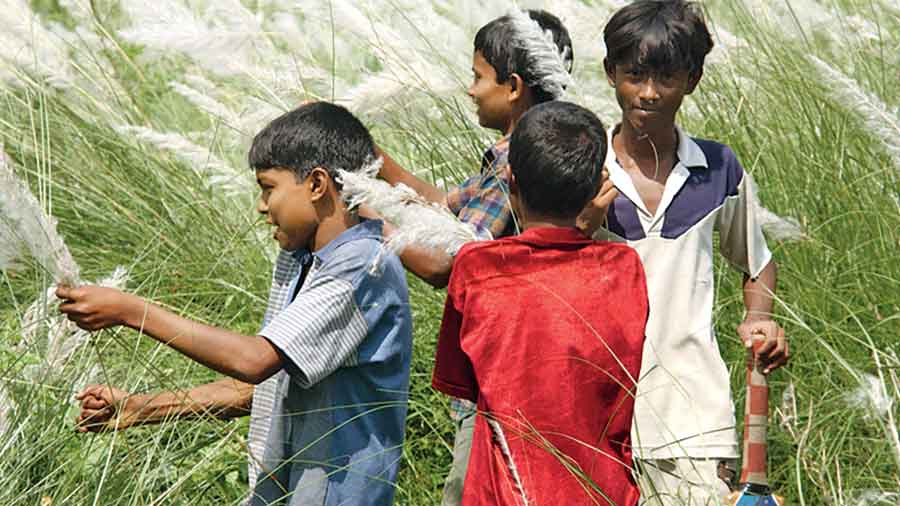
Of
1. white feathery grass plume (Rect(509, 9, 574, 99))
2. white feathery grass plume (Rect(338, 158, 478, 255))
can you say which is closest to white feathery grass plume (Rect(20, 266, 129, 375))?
white feathery grass plume (Rect(338, 158, 478, 255))

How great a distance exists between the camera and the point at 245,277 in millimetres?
4301

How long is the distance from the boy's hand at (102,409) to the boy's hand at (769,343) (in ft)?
3.88

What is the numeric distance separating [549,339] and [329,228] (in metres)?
0.55

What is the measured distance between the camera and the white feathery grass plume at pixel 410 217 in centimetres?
257

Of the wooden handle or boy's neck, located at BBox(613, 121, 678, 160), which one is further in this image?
boy's neck, located at BBox(613, 121, 678, 160)

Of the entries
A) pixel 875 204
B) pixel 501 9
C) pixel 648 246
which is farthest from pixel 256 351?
pixel 501 9

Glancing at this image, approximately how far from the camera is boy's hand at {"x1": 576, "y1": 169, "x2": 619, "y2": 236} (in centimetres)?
274

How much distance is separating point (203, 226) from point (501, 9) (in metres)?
1.74

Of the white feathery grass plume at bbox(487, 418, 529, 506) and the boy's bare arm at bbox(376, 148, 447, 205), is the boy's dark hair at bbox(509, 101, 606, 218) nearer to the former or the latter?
the white feathery grass plume at bbox(487, 418, 529, 506)

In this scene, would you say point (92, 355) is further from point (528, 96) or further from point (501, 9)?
point (501, 9)

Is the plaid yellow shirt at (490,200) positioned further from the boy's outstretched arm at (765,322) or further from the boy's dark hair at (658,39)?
the boy's outstretched arm at (765,322)

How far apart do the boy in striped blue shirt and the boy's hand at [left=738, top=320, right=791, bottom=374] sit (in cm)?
66

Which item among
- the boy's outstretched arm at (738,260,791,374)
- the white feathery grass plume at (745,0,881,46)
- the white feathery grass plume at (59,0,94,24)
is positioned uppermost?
the boy's outstretched arm at (738,260,791,374)

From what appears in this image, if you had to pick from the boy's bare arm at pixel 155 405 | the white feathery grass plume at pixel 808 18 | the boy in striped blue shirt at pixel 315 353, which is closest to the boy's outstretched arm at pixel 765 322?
the boy in striped blue shirt at pixel 315 353
